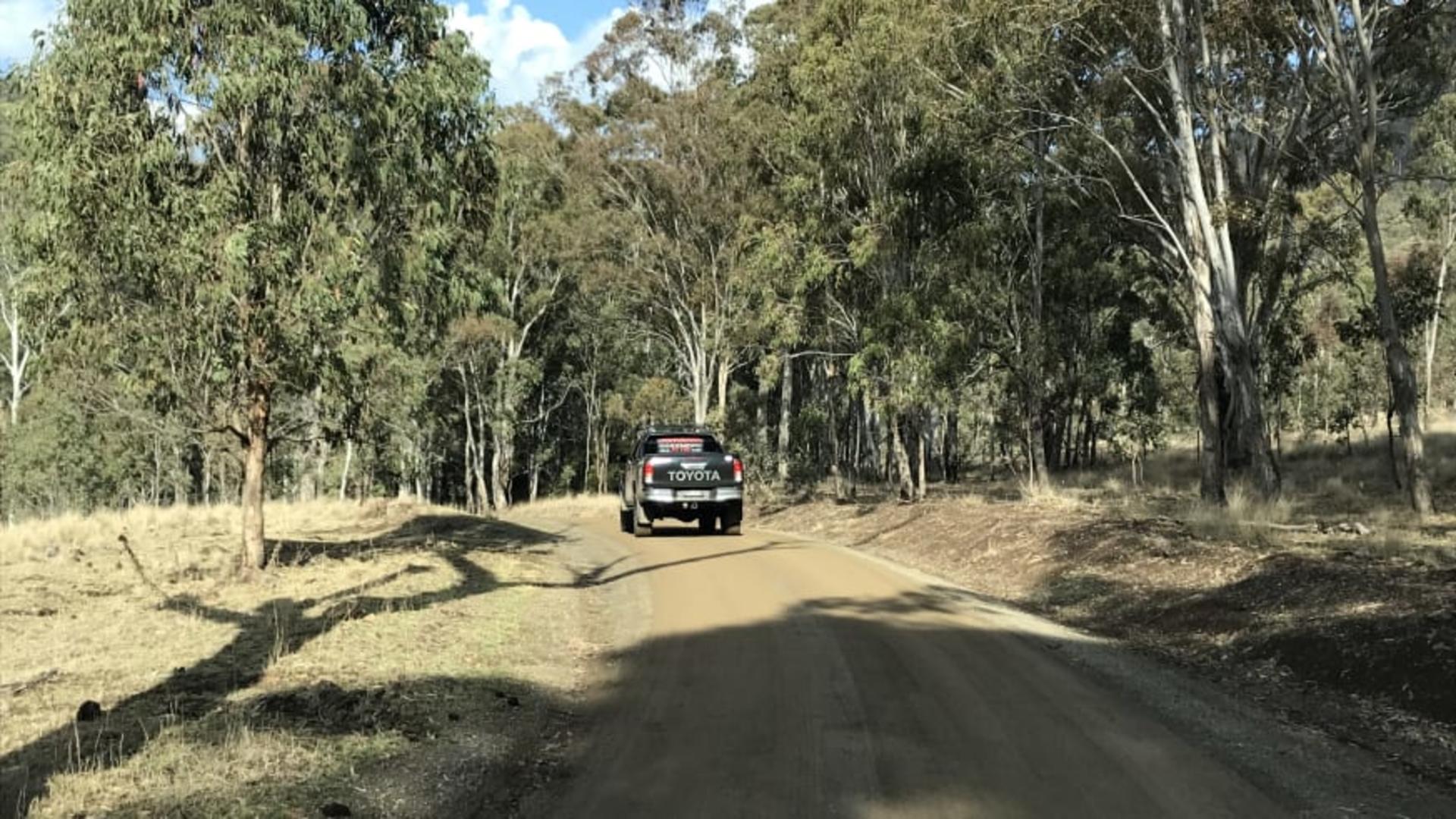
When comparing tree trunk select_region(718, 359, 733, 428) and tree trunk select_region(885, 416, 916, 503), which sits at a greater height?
tree trunk select_region(718, 359, 733, 428)

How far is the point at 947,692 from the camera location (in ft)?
22.9

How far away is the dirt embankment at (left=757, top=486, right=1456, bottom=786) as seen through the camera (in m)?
6.50

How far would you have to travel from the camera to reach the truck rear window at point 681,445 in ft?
66.0

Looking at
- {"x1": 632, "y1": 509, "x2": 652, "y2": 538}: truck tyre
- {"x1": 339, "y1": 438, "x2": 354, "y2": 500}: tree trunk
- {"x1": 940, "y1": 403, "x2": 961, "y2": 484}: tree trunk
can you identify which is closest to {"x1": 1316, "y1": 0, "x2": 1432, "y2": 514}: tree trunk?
{"x1": 632, "y1": 509, "x2": 652, "y2": 538}: truck tyre

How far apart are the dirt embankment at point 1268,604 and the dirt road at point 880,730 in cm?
114

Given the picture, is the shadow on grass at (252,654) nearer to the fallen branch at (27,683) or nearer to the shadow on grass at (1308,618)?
the fallen branch at (27,683)

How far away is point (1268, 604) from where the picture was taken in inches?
366

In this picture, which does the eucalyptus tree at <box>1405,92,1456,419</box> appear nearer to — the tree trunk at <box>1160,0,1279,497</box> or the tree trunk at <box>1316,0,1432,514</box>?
the tree trunk at <box>1316,0,1432,514</box>

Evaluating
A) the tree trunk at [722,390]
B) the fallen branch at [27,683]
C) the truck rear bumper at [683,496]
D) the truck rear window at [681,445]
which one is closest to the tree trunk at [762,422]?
the tree trunk at [722,390]

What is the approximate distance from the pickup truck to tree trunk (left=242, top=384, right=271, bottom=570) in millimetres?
7996

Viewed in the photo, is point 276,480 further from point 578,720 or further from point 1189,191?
point 578,720

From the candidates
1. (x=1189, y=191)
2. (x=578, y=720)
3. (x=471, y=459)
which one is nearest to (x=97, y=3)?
(x=578, y=720)

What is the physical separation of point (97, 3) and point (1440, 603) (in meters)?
14.9

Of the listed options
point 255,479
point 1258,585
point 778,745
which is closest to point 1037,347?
point 1258,585
